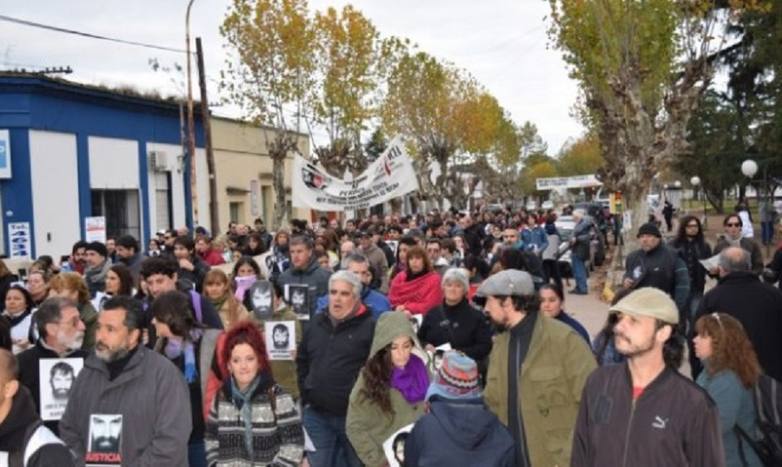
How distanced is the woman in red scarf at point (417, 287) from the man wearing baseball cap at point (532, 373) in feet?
11.5

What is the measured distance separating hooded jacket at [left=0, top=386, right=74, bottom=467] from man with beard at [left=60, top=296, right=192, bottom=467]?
103cm

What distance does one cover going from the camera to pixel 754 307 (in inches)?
281

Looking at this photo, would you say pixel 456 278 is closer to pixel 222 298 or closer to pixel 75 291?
pixel 222 298

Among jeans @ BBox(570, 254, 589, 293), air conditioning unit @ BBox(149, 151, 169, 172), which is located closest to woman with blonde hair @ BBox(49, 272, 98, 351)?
jeans @ BBox(570, 254, 589, 293)

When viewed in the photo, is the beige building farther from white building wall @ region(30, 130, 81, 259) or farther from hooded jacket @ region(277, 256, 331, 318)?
hooded jacket @ region(277, 256, 331, 318)

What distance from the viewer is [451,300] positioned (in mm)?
7215

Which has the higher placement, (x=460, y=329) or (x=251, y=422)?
(x=460, y=329)

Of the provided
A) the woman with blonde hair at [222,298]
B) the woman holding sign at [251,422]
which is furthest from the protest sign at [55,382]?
the woman with blonde hair at [222,298]

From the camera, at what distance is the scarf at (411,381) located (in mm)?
5633

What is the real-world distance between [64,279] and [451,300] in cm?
297

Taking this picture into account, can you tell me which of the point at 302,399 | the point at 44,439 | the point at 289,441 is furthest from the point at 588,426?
the point at 302,399

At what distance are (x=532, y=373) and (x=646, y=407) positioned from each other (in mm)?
1015

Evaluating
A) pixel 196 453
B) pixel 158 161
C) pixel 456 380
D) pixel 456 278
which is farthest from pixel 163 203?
pixel 456 380

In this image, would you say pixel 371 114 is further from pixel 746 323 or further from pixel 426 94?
pixel 746 323
